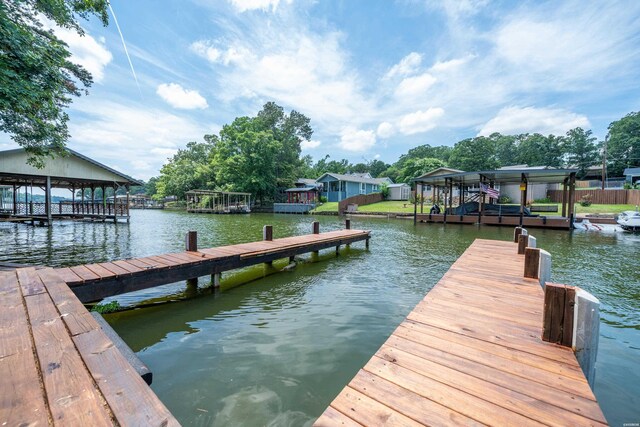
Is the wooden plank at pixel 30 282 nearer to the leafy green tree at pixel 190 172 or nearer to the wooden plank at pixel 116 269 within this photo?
the wooden plank at pixel 116 269

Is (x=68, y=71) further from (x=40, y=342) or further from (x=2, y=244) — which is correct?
(x=40, y=342)

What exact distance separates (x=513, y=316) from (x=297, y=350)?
2.68m

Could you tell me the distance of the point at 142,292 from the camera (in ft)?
20.0

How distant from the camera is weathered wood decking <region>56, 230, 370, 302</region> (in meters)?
4.50

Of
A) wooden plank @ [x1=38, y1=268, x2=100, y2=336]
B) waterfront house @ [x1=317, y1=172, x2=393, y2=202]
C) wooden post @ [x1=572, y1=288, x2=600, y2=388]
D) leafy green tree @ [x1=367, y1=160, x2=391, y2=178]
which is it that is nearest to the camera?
wooden post @ [x1=572, y1=288, x2=600, y2=388]

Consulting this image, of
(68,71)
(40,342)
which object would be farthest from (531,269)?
(68,71)

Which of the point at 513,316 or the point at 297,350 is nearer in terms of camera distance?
the point at 513,316

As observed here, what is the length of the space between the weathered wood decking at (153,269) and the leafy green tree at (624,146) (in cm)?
5644

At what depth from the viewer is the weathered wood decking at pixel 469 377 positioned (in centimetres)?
181

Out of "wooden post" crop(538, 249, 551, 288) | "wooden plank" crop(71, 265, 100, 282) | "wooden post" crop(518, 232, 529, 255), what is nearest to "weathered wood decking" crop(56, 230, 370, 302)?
"wooden plank" crop(71, 265, 100, 282)

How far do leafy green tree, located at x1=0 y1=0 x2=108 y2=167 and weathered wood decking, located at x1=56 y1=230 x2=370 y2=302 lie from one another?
172 inches

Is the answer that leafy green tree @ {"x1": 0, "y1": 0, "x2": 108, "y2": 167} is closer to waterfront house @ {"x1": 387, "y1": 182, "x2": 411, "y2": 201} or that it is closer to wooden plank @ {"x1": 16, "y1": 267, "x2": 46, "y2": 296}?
wooden plank @ {"x1": 16, "y1": 267, "x2": 46, "y2": 296}

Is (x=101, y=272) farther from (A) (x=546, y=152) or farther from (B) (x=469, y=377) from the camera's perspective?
(A) (x=546, y=152)

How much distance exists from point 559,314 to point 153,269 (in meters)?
5.75
